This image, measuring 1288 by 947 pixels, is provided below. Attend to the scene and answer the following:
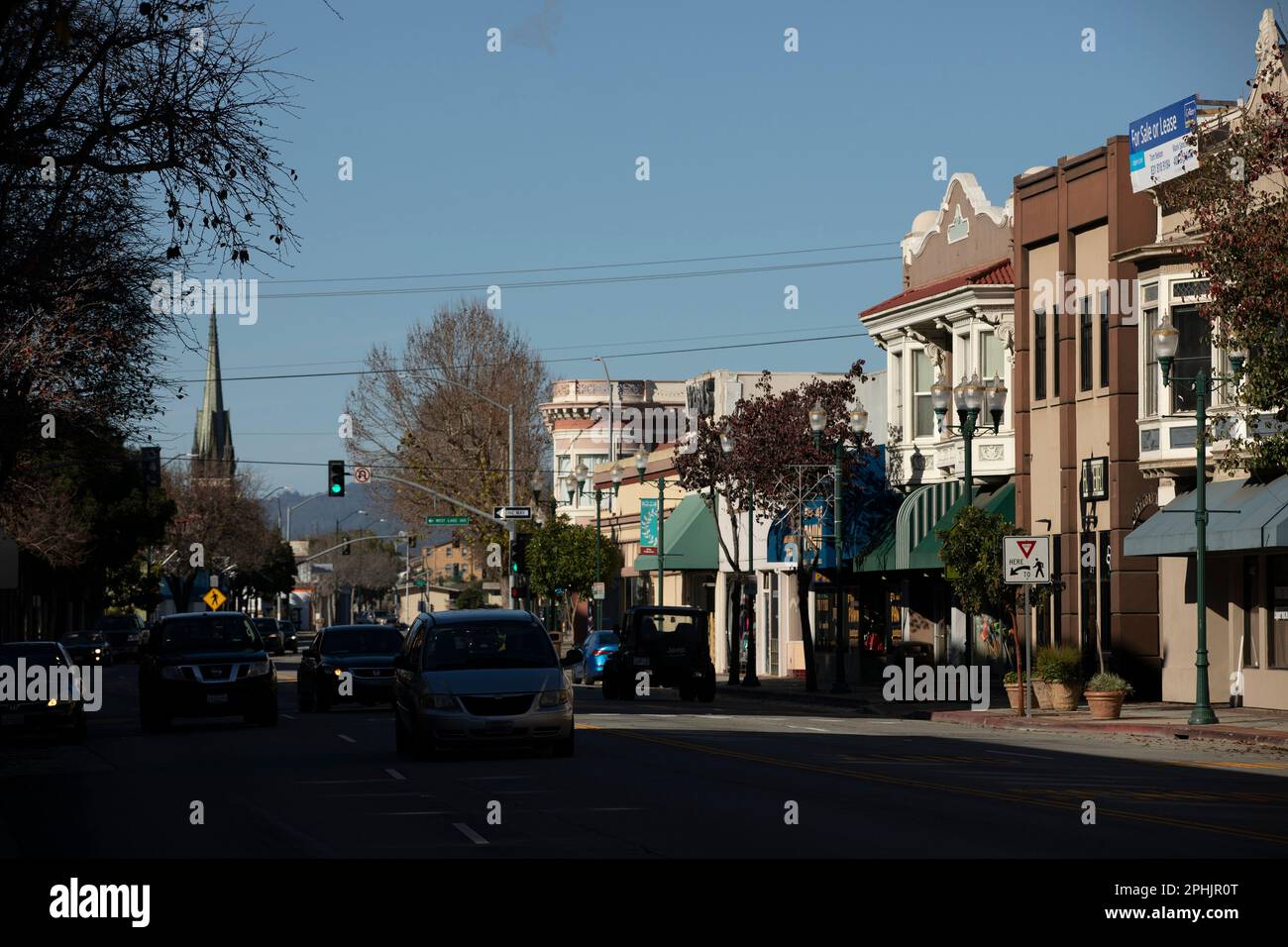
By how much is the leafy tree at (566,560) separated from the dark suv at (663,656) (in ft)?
109

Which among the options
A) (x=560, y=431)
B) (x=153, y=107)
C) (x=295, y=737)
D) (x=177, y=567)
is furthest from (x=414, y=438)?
(x=153, y=107)

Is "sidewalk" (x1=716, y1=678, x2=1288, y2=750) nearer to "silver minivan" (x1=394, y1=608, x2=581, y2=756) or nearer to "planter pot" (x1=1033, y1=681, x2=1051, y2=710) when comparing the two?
"planter pot" (x1=1033, y1=681, x2=1051, y2=710)

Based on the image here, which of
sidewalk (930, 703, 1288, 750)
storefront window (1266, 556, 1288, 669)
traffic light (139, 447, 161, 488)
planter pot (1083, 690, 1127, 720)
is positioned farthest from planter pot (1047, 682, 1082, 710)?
traffic light (139, 447, 161, 488)

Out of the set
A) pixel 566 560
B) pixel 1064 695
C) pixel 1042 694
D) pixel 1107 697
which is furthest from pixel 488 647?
pixel 566 560

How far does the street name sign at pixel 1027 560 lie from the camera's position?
1305 inches

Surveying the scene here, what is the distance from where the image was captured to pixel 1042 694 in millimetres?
36344

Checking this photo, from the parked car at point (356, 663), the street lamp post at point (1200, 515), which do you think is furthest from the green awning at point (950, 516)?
the parked car at point (356, 663)

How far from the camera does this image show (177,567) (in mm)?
114500

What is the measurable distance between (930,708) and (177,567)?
3265 inches

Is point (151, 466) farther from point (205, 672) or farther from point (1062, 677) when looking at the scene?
point (1062, 677)

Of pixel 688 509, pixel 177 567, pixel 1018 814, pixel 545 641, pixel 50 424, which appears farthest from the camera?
pixel 177 567

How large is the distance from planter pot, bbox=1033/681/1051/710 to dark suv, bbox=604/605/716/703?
9.51 metres

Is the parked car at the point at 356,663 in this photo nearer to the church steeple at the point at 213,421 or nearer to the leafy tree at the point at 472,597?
the leafy tree at the point at 472,597

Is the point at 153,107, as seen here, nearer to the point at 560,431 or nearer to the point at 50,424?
the point at 50,424
